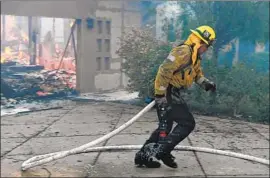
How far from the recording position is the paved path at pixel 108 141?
479 cm

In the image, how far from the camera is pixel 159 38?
11008mm

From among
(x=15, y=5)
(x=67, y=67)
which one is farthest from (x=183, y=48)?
(x=67, y=67)

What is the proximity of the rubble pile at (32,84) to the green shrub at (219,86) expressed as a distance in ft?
10.6

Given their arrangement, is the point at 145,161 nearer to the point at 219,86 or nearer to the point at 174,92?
the point at 174,92

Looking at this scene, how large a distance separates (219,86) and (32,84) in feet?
21.5

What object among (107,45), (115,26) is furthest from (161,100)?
(115,26)

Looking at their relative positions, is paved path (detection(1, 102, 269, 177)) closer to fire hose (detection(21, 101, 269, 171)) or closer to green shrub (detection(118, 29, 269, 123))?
fire hose (detection(21, 101, 269, 171))

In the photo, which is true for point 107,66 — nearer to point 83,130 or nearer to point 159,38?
point 159,38

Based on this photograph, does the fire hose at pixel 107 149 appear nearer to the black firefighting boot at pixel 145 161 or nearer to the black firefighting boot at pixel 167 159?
the black firefighting boot at pixel 145 161

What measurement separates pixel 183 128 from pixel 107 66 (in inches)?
336

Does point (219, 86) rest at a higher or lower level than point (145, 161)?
higher

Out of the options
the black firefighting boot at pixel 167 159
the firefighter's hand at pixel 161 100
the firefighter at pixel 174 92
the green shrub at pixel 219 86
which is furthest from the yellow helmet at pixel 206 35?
the green shrub at pixel 219 86

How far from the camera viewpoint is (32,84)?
41.2ft

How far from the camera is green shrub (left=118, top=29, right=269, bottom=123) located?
30.2 ft
